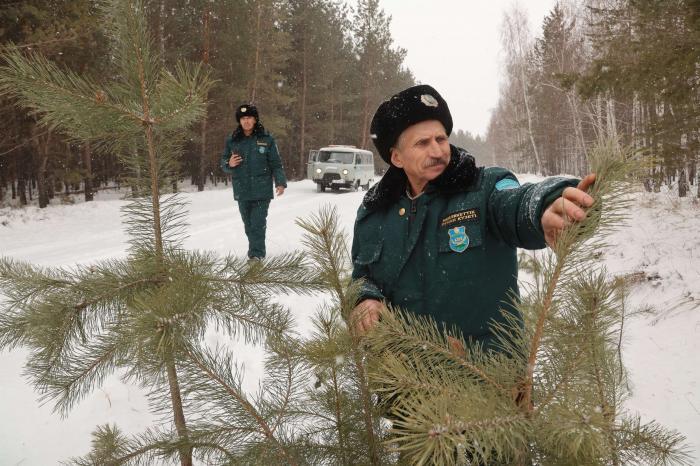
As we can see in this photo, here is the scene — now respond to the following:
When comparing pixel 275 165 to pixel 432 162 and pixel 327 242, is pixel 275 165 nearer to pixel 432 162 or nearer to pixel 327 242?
pixel 432 162

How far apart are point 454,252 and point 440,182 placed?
0.90 feet

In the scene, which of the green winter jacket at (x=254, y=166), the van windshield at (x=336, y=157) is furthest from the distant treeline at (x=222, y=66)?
the van windshield at (x=336, y=157)

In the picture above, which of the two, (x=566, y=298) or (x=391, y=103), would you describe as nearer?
(x=566, y=298)

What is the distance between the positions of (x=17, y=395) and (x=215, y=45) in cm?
1855

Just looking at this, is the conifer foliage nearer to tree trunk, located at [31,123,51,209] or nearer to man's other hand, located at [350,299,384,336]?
man's other hand, located at [350,299,384,336]

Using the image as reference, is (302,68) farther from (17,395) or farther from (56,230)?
(17,395)

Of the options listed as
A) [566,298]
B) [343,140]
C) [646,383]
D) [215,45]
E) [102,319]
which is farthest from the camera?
[343,140]

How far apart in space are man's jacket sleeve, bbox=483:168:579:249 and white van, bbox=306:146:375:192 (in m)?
16.4

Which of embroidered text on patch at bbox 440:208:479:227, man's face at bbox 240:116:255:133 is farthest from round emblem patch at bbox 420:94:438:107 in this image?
man's face at bbox 240:116:255:133

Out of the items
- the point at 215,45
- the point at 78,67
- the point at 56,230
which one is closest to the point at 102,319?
the point at 56,230

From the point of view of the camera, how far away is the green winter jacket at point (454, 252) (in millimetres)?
1466

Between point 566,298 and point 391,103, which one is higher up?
point 391,103

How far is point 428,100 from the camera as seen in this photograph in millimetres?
1573

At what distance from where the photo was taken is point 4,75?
40.1 inches
